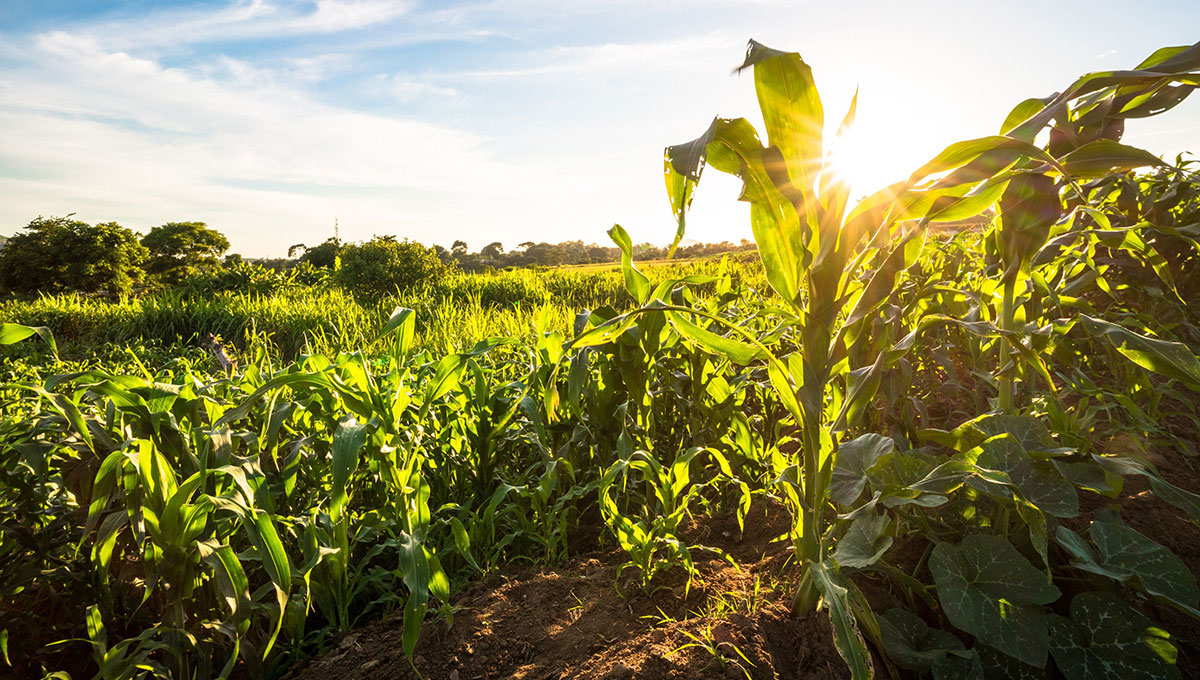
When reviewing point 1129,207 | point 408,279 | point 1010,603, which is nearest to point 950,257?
point 1129,207

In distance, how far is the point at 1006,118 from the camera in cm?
110

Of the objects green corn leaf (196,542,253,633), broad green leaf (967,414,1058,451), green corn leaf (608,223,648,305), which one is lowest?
green corn leaf (196,542,253,633)

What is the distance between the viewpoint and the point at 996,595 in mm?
962

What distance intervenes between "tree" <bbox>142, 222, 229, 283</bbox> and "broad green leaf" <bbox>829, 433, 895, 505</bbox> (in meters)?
52.6

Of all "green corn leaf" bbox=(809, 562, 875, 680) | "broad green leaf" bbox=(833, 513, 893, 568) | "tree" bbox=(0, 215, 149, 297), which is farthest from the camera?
"tree" bbox=(0, 215, 149, 297)

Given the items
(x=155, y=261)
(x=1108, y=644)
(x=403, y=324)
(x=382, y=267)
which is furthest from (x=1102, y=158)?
(x=155, y=261)

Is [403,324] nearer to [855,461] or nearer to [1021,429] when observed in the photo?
[855,461]

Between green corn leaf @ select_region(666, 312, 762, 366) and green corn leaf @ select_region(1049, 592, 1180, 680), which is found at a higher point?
green corn leaf @ select_region(666, 312, 762, 366)

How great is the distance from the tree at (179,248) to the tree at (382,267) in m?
43.6

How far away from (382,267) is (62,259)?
2854 cm

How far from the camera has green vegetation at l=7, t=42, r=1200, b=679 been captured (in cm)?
96

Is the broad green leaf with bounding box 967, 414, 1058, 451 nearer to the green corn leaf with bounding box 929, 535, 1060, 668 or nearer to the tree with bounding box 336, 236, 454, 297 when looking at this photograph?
the green corn leaf with bounding box 929, 535, 1060, 668

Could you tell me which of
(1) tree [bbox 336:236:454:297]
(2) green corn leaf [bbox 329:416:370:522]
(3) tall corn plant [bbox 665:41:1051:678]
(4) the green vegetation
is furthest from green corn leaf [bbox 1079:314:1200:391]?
(1) tree [bbox 336:236:454:297]

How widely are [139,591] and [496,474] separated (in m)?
0.90
